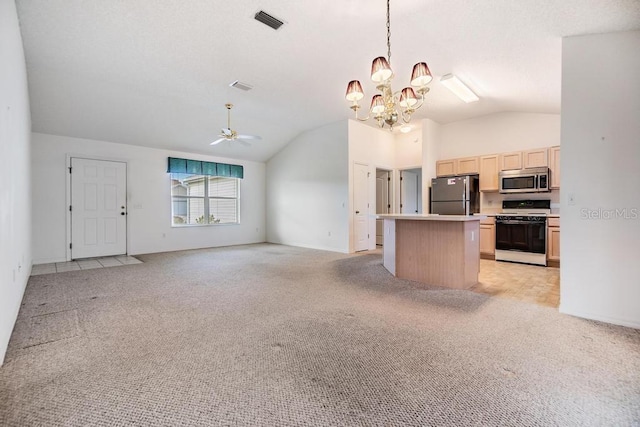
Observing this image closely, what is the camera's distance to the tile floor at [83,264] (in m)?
4.81

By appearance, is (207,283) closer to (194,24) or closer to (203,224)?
(194,24)

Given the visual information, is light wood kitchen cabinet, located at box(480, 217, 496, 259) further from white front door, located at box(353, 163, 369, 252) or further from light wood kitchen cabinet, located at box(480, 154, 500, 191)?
white front door, located at box(353, 163, 369, 252)

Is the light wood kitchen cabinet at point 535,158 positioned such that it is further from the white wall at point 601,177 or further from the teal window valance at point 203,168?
the teal window valance at point 203,168

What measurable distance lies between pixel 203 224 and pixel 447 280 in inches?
241

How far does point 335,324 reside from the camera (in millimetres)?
2574

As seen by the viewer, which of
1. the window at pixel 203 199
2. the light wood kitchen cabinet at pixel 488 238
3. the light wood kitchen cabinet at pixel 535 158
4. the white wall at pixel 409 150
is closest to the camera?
the light wood kitchen cabinet at pixel 535 158

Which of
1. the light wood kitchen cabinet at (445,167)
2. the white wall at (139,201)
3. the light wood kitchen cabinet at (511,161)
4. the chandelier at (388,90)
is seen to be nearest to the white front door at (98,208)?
the white wall at (139,201)

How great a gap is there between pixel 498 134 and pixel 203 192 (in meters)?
7.02

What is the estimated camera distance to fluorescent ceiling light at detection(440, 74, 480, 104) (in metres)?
4.11

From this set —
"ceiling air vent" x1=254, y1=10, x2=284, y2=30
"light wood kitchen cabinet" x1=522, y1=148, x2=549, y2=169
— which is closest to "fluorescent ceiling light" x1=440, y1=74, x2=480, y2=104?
"light wood kitchen cabinet" x1=522, y1=148, x2=549, y2=169

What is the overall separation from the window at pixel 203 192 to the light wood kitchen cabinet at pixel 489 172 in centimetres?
594

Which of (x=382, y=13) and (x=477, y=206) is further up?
(x=382, y=13)

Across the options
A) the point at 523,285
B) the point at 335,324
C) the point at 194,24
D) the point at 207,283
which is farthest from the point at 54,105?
the point at 523,285

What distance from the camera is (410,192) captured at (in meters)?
8.08
